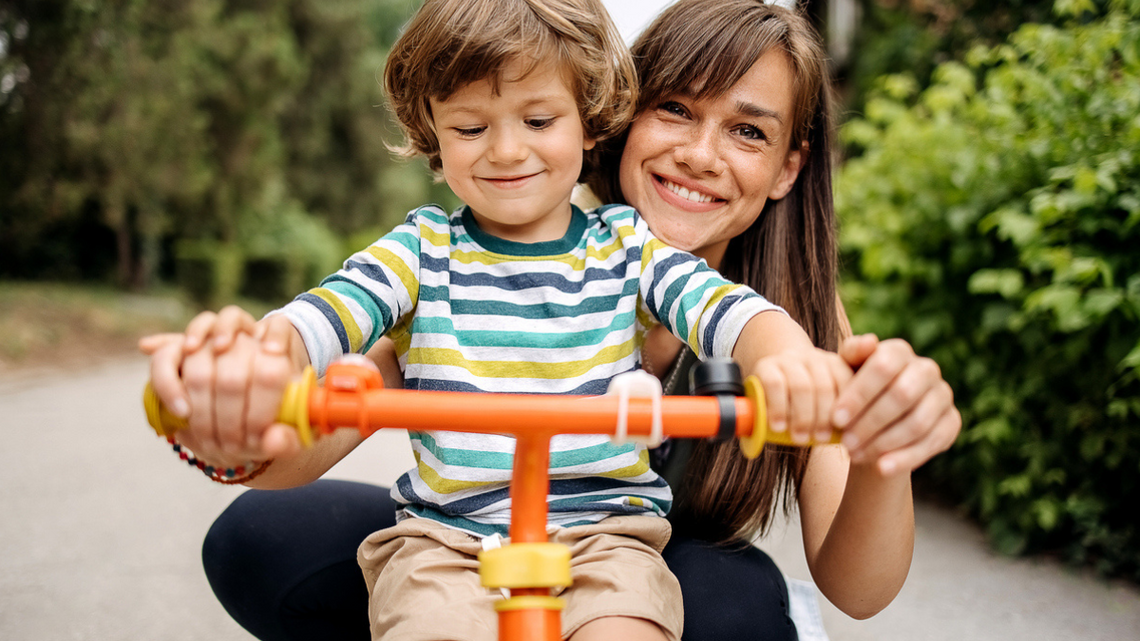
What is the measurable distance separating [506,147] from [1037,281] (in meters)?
2.49

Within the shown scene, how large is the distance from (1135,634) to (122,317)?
10818 mm

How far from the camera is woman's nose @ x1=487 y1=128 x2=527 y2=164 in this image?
5.24ft

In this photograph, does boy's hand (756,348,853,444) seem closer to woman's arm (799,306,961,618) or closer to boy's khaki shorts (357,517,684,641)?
woman's arm (799,306,961,618)

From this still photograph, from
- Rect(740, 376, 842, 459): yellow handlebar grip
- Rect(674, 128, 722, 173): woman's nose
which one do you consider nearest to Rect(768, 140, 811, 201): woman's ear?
Rect(674, 128, 722, 173): woman's nose

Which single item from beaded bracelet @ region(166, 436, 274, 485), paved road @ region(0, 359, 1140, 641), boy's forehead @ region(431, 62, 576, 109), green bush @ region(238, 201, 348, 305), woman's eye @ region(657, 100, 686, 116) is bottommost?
green bush @ region(238, 201, 348, 305)

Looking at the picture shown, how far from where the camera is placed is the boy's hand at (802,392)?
3.56ft

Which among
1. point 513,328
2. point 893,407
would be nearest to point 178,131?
point 513,328

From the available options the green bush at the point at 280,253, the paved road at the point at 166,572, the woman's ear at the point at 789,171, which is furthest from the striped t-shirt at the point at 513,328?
the green bush at the point at 280,253

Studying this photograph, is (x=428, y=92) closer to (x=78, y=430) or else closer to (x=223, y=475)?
(x=223, y=475)

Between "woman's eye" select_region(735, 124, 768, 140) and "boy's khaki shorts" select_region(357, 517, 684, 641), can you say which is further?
"woman's eye" select_region(735, 124, 768, 140)

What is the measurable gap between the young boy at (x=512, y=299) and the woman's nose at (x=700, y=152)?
1.09 feet

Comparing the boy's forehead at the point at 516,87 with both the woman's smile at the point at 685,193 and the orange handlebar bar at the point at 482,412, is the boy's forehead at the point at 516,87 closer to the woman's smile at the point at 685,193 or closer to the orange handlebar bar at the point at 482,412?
the woman's smile at the point at 685,193

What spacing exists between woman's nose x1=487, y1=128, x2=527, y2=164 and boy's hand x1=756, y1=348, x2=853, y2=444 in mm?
738

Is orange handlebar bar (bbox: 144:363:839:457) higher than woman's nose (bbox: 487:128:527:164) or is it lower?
lower
